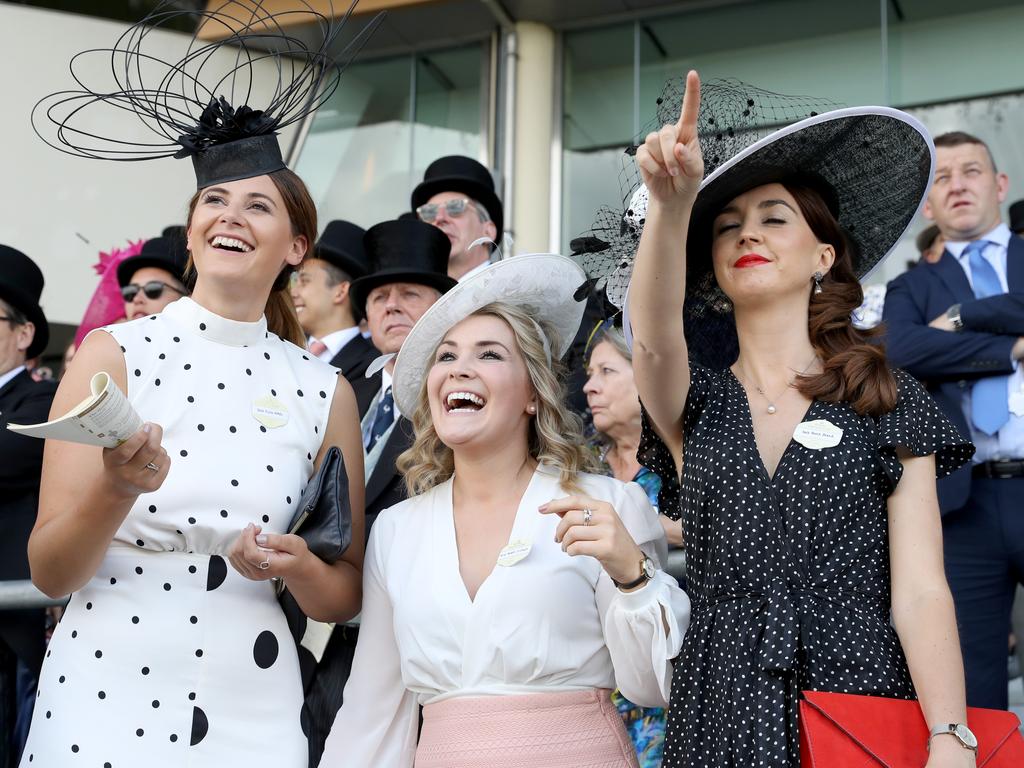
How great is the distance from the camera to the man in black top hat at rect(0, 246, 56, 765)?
4.30m

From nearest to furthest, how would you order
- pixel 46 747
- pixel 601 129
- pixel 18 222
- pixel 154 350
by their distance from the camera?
pixel 46 747
pixel 154 350
pixel 601 129
pixel 18 222

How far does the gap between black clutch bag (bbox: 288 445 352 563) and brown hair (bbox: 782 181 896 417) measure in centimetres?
115

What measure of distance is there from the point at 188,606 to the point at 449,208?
3339 millimetres

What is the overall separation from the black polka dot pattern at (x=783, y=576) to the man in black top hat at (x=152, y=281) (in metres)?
3.52

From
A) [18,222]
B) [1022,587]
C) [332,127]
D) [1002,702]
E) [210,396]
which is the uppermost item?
[332,127]

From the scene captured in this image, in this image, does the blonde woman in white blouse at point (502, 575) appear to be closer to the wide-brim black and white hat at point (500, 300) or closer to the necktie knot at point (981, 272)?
the wide-brim black and white hat at point (500, 300)

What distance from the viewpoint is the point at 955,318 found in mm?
4738

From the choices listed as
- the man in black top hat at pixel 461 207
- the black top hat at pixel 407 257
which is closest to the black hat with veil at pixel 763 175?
the black top hat at pixel 407 257

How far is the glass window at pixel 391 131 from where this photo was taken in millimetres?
10797

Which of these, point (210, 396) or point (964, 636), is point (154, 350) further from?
point (964, 636)

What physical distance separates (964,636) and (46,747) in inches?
116

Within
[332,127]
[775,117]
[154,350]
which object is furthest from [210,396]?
[332,127]

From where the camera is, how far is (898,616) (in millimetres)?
2766

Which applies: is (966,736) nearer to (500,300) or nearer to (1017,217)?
(500,300)
